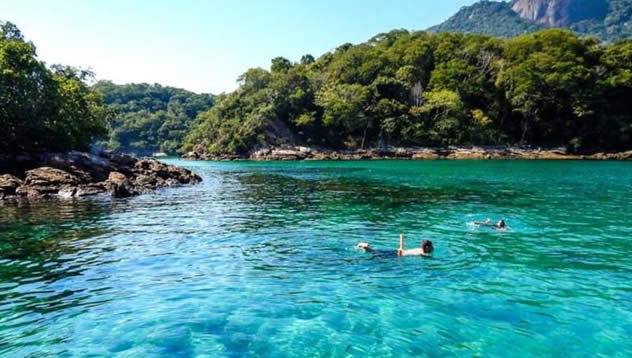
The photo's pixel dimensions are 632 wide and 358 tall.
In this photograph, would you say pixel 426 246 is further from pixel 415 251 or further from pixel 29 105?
pixel 29 105

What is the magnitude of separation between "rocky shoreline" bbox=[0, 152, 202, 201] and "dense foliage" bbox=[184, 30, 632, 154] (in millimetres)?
57868

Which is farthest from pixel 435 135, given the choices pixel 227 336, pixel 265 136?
pixel 227 336

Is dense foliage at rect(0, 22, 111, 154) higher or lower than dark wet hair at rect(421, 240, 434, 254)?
higher

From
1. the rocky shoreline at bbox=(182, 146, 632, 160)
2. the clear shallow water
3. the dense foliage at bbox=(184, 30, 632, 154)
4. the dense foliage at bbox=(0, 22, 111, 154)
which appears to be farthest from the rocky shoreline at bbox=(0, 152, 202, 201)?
the dense foliage at bbox=(184, 30, 632, 154)

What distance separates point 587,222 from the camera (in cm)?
2077

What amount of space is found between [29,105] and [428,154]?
239ft

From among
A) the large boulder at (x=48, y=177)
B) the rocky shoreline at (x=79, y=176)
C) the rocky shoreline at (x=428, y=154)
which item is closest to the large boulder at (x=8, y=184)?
the rocky shoreline at (x=79, y=176)

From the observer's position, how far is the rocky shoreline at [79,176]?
33.3 m

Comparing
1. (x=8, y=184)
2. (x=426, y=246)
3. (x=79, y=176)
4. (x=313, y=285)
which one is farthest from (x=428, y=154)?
(x=313, y=285)

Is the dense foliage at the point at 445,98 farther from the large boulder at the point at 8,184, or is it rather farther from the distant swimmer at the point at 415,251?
the distant swimmer at the point at 415,251

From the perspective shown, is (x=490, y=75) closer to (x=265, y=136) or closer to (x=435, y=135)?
(x=435, y=135)

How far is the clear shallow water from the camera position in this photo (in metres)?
8.68

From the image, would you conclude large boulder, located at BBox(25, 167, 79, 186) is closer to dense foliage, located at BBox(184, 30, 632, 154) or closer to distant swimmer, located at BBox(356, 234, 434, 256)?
distant swimmer, located at BBox(356, 234, 434, 256)

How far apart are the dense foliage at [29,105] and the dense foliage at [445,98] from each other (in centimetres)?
6188
